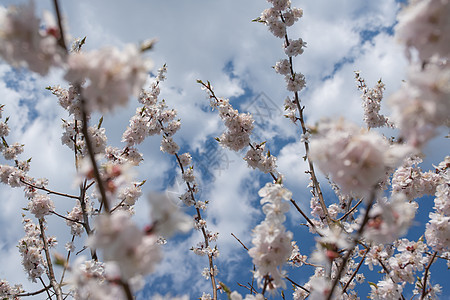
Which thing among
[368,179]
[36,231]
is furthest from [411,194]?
[36,231]

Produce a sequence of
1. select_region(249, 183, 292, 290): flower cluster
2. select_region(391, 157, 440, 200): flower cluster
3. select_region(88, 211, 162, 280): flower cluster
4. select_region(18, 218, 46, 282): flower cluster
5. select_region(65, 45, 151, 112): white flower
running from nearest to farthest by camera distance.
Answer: select_region(88, 211, 162, 280): flower cluster → select_region(65, 45, 151, 112): white flower → select_region(249, 183, 292, 290): flower cluster → select_region(391, 157, 440, 200): flower cluster → select_region(18, 218, 46, 282): flower cluster

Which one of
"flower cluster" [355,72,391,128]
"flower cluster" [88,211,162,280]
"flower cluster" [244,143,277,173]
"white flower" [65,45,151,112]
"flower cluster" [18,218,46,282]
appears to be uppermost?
"flower cluster" [355,72,391,128]

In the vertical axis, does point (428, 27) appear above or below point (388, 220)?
above

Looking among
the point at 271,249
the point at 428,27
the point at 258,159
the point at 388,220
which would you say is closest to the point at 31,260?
the point at 258,159

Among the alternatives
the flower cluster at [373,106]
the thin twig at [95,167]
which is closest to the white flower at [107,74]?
the thin twig at [95,167]

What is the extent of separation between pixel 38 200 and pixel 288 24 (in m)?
6.13

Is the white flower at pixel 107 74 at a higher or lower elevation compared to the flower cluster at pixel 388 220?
higher

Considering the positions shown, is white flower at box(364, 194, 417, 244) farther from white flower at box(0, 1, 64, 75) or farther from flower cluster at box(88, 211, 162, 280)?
white flower at box(0, 1, 64, 75)

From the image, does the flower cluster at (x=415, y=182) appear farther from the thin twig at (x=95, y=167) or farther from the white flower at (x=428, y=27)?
the thin twig at (x=95, y=167)

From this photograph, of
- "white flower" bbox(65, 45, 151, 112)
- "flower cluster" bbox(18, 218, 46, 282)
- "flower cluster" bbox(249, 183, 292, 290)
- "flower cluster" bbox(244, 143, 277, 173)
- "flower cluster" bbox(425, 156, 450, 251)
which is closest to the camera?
"white flower" bbox(65, 45, 151, 112)

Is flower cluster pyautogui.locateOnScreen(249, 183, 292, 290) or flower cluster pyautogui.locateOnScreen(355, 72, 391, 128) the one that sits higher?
flower cluster pyautogui.locateOnScreen(355, 72, 391, 128)

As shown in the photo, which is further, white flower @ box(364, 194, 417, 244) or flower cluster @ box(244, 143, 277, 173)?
flower cluster @ box(244, 143, 277, 173)

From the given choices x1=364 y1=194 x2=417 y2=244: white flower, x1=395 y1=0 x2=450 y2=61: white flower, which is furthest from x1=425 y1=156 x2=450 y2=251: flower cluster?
x1=395 y1=0 x2=450 y2=61: white flower

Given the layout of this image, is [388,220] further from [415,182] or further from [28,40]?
[415,182]
